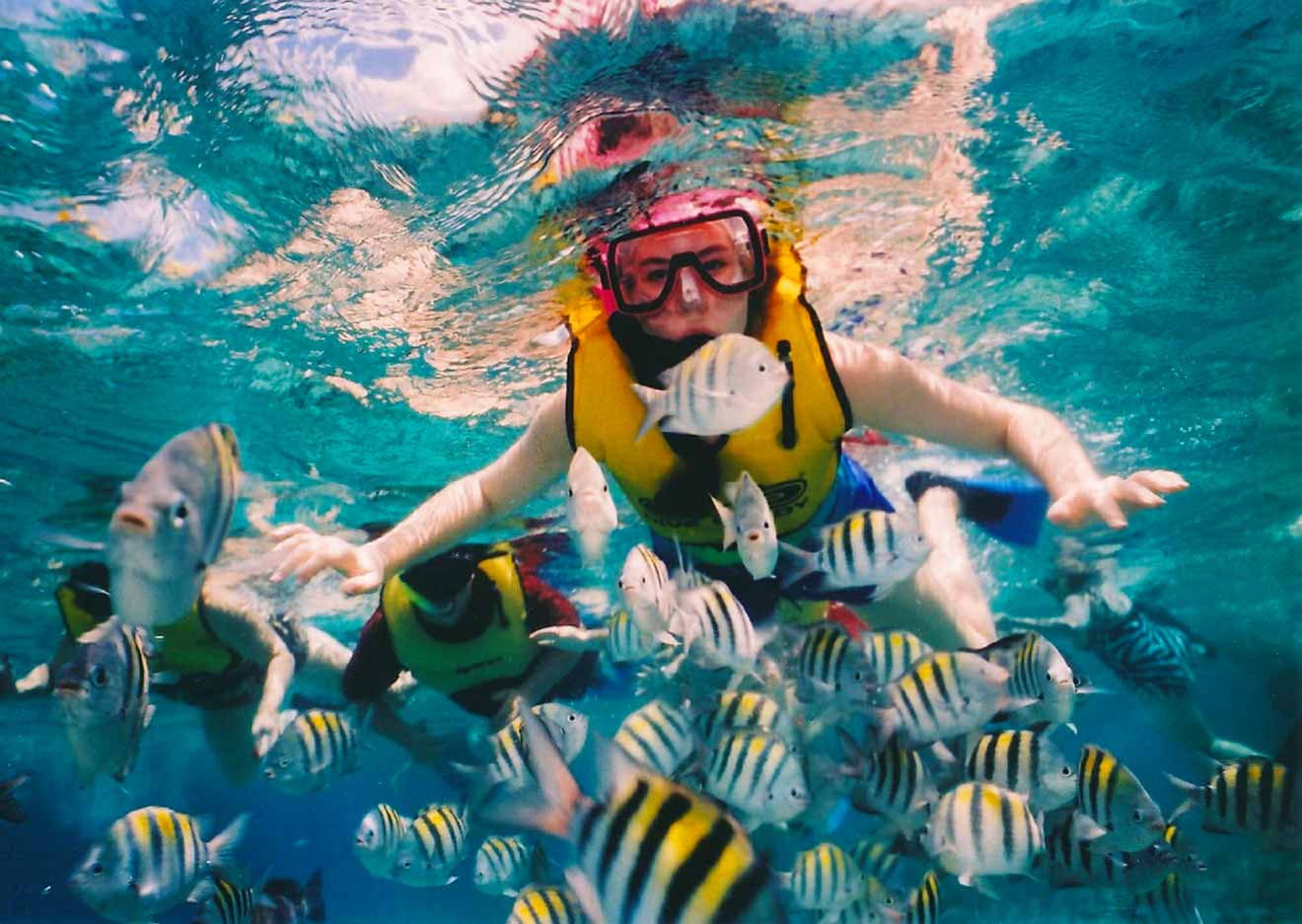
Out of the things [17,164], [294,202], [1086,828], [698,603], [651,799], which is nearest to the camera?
[651,799]

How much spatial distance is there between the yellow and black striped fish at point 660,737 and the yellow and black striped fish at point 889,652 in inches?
48.8

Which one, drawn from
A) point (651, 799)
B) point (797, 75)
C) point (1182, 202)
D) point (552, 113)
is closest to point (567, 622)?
point (552, 113)

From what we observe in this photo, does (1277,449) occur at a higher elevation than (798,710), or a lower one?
higher

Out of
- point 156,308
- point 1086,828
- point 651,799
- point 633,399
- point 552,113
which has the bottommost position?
point 1086,828

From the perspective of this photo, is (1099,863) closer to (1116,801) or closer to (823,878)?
(1116,801)

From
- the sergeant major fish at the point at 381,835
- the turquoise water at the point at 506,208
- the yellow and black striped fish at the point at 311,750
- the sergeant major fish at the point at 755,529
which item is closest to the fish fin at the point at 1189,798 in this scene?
the turquoise water at the point at 506,208

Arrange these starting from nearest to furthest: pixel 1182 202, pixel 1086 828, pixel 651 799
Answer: pixel 651 799, pixel 1086 828, pixel 1182 202

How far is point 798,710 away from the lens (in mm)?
5973

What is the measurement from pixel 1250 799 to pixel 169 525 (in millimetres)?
7192

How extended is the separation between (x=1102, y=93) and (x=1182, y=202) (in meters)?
2.56

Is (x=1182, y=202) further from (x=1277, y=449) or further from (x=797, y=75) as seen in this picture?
(x=1277, y=449)

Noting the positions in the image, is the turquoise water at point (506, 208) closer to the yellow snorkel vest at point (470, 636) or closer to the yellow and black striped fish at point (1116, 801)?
the yellow snorkel vest at point (470, 636)

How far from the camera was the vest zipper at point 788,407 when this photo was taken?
17.5 feet

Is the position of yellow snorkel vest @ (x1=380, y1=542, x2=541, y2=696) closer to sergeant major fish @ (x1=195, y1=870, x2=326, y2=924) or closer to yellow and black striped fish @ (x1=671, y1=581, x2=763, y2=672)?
sergeant major fish @ (x1=195, y1=870, x2=326, y2=924)
